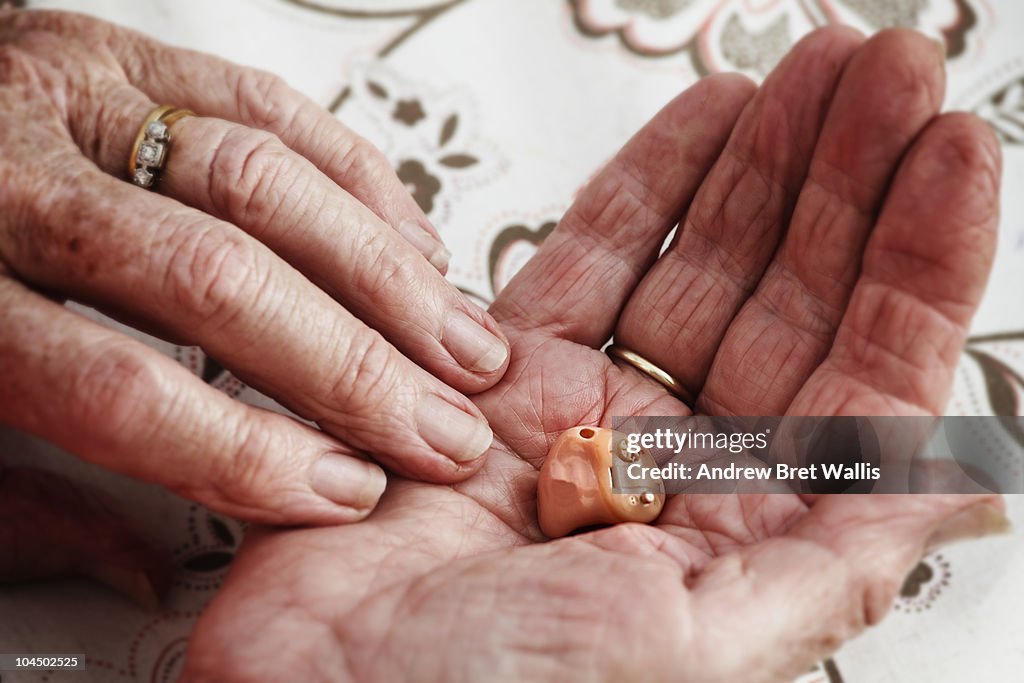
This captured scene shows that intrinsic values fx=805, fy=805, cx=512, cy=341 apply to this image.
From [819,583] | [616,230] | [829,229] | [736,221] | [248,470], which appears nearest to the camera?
[819,583]

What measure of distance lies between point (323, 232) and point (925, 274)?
729 mm

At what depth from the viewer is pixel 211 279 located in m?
0.92

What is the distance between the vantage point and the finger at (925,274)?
0.85 meters

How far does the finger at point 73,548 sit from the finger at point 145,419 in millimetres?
261

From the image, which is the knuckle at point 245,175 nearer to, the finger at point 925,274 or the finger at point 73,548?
the finger at point 73,548

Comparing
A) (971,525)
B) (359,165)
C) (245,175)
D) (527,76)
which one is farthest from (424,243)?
(971,525)

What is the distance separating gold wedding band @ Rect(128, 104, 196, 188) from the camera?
42.9 inches

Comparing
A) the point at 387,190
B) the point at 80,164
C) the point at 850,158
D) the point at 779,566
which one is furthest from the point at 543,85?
the point at 779,566

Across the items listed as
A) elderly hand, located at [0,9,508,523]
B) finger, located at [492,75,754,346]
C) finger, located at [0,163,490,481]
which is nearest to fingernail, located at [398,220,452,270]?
elderly hand, located at [0,9,508,523]

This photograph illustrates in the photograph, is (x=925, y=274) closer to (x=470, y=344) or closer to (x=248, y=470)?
(x=470, y=344)

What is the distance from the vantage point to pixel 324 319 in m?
0.97

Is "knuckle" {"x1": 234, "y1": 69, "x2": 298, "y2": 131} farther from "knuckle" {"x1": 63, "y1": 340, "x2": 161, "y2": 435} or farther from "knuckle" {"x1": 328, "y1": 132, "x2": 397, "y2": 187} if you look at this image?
"knuckle" {"x1": 63, "y1": 340, "x2": 161, "y2": 435}

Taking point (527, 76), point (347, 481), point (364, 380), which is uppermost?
point (527, 76)

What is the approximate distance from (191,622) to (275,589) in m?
0.34
